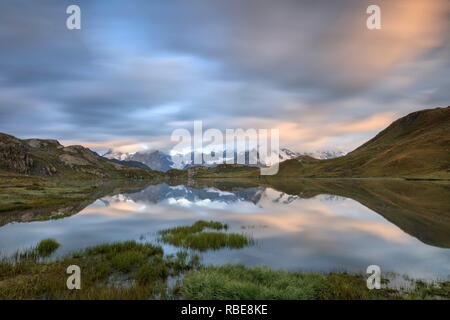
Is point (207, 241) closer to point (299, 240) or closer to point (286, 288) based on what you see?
point (299, 240)

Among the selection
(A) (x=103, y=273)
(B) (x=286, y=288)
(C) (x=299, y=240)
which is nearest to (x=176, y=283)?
(A) (x=103, y=273)

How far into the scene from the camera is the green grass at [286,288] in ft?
43.5

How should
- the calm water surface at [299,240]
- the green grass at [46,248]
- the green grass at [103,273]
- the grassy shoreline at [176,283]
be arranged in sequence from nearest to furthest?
the grassy shoreline at [176,283] < the green grass at [103,273] < the calm water surface at [299,240] < the green grass at [46,248]

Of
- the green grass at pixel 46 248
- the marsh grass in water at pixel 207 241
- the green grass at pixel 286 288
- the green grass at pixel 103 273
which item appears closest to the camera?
the green grass at pixel 286 288

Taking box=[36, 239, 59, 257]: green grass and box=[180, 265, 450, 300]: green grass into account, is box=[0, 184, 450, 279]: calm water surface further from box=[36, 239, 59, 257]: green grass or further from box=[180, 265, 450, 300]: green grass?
box=[180, 265, 450, 300]: green grass

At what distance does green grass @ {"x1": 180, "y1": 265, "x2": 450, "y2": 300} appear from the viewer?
43.5 feet

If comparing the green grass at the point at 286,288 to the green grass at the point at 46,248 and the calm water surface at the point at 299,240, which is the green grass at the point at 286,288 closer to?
the calm water surface at the point at 299,240

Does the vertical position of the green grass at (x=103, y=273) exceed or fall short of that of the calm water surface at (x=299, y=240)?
it exceeds it

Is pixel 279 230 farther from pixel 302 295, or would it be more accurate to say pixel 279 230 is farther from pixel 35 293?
pixel 35 293

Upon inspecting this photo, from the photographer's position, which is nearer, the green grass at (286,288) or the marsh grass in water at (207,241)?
the green grass at (286,288)

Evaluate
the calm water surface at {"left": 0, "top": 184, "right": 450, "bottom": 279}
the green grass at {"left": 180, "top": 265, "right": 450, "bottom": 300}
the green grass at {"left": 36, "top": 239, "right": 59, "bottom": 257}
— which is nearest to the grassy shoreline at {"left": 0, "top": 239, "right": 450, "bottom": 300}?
the green grass at {"left": 180, "top": 265, "right": 450, "bottom": 300}

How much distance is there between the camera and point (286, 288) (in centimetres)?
1402

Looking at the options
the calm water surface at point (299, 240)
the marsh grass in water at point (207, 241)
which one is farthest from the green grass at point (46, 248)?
the marsh grass in water at point (207, 241)
